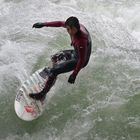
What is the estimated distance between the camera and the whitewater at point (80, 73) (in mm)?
7655


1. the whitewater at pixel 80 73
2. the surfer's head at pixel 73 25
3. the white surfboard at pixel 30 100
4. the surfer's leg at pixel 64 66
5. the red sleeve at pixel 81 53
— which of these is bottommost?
the whitewater at pixel 80 73

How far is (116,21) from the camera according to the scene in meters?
10.5

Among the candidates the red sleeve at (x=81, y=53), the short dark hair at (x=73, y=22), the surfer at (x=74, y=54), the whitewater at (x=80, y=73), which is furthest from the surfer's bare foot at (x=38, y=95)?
the short dark hair at (x=73, y=22)

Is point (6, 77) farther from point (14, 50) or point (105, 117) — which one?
point (105, 117)

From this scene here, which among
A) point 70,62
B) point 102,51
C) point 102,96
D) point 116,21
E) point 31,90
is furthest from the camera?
point 116,21

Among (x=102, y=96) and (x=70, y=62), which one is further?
(x=102, y=96)

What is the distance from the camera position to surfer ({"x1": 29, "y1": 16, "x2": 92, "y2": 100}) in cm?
664

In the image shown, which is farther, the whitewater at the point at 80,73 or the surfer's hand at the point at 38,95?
the whitewater at the point at 80,73

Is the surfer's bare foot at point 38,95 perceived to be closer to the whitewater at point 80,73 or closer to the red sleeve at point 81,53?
the whitewater at point 80,73

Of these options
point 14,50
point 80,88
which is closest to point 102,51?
point 80,88

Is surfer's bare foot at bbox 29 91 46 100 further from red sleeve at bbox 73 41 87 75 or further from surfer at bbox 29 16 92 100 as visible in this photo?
red sleeve at bbox 73 41 87 75

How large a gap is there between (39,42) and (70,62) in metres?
2.43

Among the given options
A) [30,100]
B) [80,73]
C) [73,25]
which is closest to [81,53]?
[73,25]

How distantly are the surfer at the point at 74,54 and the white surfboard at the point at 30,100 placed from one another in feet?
0.37
